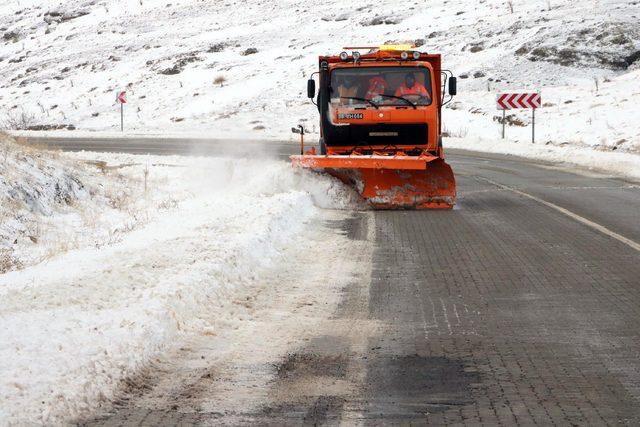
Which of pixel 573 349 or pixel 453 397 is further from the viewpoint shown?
pixel 573 349

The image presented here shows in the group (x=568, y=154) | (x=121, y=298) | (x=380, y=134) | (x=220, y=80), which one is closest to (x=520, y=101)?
(x=568, y=154)

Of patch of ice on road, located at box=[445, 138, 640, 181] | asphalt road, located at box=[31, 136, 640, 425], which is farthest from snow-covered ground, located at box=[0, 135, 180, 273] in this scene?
patch of ice on road, located at box=[445, 138, 640, 181]

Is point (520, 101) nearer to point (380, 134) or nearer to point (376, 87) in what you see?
point (376, 87)

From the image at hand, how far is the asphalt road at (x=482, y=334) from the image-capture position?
4.45 metres

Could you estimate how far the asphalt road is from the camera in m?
4.45

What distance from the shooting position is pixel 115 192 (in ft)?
55.3

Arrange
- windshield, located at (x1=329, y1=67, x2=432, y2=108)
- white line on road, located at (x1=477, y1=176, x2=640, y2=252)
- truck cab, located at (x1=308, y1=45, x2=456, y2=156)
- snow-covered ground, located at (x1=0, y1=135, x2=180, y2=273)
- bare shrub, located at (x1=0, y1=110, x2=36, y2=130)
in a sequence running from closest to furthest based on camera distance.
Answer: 1. white line on road, located at (x1=477, y1=176, x2=640, y2=252)
2. snow-covered ground, located at (x1=0, y1=135, x2=180, y2=273)
3. truck cab, located at (x1=308, y1=45, x2=456, y2=156)
4. windshield, located at (x1=329, y1=67, x2=432, y2=108)
5. bare shrub, located at (x1=0, y1=110, x2=36, y2=130)

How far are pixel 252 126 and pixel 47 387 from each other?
39.2 m

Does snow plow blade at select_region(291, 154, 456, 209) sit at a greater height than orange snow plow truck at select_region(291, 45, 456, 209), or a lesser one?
lesser

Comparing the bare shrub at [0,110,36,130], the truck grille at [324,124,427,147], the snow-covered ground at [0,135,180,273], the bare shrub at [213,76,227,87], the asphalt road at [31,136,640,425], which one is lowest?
the asphalt road at [31,136,640,425]

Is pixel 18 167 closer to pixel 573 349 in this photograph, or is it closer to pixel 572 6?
pixel 573 349

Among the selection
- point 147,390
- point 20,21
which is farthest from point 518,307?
point 20,21

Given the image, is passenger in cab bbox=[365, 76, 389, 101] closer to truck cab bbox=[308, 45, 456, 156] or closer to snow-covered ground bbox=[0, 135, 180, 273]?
truck cab bbox=[308, 45, 456, 156]

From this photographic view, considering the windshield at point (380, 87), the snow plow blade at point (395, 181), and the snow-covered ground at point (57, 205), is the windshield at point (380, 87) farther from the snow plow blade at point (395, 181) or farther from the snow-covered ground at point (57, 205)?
the snow-covered ground at point (57, 205)
